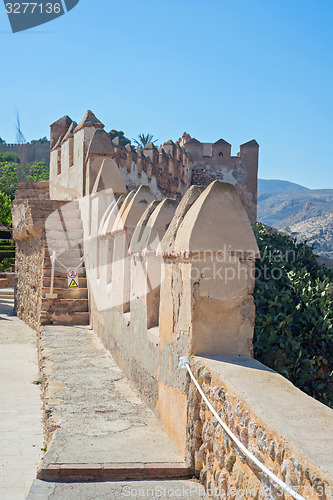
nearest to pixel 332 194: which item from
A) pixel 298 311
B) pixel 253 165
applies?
pixel 253 165

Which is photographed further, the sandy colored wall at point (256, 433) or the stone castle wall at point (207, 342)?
the stone castle wall at point (207, 342)

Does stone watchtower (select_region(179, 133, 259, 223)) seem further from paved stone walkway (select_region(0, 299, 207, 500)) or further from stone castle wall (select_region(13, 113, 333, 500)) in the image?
paved stone walkway (select_region(0, 299, 207, 500))

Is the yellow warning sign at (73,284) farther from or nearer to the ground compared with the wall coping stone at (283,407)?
farther from the ground

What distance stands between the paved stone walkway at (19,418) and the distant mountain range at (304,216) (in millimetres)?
22209

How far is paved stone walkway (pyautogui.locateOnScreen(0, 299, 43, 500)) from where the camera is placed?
3553 millimetres

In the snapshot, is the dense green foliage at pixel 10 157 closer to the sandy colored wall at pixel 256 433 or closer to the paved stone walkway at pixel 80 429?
the paved stone walkway at pixel 80 429

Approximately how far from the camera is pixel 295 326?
32.0ft

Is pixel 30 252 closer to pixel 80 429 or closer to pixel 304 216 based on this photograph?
pixel 80 429

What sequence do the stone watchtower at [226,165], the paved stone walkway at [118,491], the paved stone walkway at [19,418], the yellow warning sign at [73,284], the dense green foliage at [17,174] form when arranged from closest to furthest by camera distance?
the paved stone walkway at [118,491]
the paved stone walkway at [19,418]
the yellow warning sign at [73,284]
the stone watchtower at [226,165]
the dense green foliage at [17,174]

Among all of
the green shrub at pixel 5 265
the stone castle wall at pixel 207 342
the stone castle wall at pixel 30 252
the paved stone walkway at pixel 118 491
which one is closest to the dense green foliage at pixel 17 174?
the green shrub at pixel 5 265

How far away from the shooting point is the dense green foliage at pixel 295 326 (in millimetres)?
8430

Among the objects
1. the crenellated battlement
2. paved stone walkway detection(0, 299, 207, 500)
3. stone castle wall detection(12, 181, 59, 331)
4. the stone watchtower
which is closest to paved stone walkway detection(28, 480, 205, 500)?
paved stone walkway detection(0, 299, 207, 500)

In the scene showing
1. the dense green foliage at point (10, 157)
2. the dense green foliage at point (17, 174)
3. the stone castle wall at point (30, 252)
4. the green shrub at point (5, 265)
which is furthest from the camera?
the dense green foliage at point (10, 157)

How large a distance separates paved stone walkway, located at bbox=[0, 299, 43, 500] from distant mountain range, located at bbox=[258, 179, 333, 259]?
2221 cm
